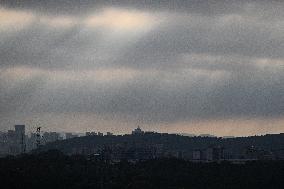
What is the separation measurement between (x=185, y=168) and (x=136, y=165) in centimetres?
1489

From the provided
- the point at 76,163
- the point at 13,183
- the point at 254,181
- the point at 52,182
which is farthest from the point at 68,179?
the point at 254,181

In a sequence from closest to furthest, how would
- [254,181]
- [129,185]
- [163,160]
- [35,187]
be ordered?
[35,187]
[129,185]
[254,181]
[163,160]

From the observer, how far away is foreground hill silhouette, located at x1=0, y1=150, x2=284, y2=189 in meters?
138

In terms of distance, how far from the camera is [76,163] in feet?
568

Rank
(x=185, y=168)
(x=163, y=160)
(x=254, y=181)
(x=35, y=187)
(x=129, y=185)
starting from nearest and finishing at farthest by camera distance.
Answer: (x=35, y=187)
(x=129, y=185)
(x=254, y=181)
(x=185, y=168)
(x=163, y=160)

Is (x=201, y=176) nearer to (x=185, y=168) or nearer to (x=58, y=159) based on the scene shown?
(x=185, y=168)

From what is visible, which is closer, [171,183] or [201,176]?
[171,183]

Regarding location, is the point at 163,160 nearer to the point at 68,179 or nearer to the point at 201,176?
the point at 201,176

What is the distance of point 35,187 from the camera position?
131000 mm

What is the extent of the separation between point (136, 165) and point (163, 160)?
10965 mm

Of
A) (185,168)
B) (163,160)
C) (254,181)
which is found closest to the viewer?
(254,181)

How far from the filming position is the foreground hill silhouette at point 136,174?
5443 inches

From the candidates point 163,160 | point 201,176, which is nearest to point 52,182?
point 201,176

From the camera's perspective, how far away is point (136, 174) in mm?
155750
